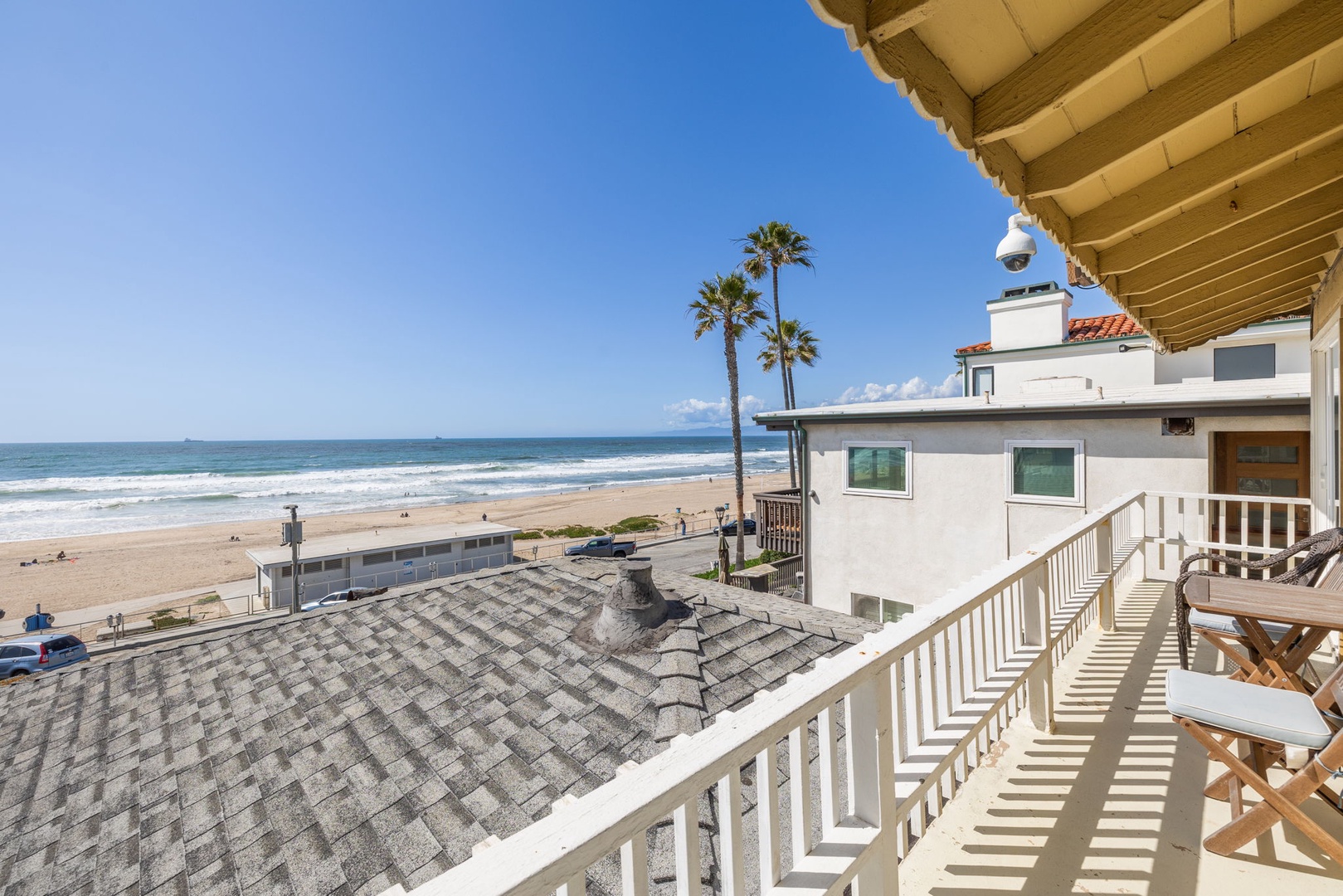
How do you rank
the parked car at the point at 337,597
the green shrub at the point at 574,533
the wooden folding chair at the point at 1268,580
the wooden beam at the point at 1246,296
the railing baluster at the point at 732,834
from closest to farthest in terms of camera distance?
the railing baluster at the point at 732,834 → the wooden folding chair at the point at 1268,580 → the wooden beam at the point at 1246,296 → the parked car at the point at 337,597 → the green shrub at the point at 574,533

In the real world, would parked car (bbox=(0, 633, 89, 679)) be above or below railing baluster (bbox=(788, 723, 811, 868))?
below

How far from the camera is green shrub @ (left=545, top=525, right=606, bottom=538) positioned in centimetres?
2762

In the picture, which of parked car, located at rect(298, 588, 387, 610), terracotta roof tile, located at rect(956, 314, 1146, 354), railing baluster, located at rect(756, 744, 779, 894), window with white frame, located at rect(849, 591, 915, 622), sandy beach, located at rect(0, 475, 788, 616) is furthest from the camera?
sandy beach, located at rect(0, 475, 788, 616)

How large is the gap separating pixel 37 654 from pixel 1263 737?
19.4 metres

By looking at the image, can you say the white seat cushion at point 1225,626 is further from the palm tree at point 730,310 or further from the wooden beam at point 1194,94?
the palm tree at point 730,310

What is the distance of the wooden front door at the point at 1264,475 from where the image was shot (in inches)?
238

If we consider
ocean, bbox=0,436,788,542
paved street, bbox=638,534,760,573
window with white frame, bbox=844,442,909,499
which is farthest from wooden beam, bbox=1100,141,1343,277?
ocean, bbox=0,436,788,542

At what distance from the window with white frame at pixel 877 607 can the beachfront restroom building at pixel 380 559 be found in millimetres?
11518

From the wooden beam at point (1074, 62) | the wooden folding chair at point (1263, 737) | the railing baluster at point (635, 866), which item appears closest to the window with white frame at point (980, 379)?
the wooden folding chair at point (1263, 737)

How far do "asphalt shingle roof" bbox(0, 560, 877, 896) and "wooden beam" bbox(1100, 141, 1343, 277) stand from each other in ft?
10.3

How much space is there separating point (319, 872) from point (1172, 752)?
4.23 metres

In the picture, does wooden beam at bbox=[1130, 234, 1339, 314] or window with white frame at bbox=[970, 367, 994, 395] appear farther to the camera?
window with white frame at bbox=[970, 367, 994, 395]

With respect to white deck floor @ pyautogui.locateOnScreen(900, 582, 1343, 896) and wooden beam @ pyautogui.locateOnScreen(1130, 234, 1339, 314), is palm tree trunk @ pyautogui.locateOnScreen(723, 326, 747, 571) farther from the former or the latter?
white deck floor @ pyautogui.locateOnScreen(900, 582, 1343, 896)

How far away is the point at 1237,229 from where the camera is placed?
2988 mm
